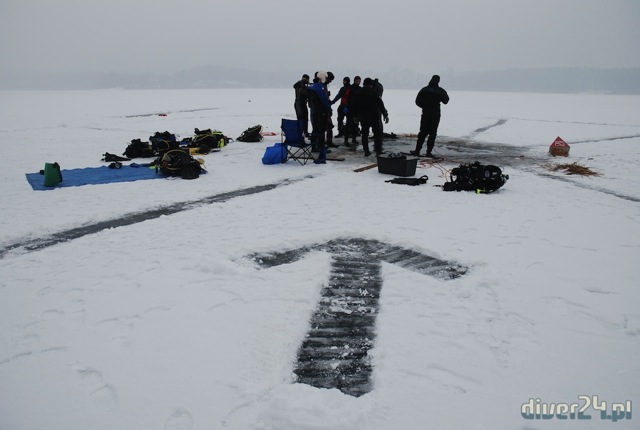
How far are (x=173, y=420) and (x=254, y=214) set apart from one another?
3.40 metres

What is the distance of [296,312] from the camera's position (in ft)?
9.79

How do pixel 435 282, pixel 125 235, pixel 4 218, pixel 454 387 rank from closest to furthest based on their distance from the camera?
Answer: pixel 454 387 → pixel 435 282 → pixel 125 235 → pixel 4 218

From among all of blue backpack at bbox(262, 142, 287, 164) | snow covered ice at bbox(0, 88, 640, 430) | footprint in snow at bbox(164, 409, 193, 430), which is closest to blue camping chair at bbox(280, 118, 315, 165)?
blue backpack at bbox(262, 142, 287, 164)

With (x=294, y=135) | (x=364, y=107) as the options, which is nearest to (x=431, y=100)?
(x=364, y=107)

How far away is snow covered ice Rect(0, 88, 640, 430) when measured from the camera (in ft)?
6.98

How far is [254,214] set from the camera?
5250mm

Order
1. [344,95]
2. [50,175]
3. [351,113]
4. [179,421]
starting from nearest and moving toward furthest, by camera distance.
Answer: [179,421]
[50,175]
[351,113]
[344,95]

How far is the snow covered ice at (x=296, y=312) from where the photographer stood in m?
2.13

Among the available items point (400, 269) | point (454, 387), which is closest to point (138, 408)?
point (454, 387)

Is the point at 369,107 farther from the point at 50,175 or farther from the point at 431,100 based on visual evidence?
the point at 50,175

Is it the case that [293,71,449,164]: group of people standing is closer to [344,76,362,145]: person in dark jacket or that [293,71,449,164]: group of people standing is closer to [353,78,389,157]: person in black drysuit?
[353,78,389,157]: person in black drysuit

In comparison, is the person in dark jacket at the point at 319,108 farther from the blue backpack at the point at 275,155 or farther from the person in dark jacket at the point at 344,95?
the person in dark jacket at the point at 344,95

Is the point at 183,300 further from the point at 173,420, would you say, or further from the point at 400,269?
the point at 400,269

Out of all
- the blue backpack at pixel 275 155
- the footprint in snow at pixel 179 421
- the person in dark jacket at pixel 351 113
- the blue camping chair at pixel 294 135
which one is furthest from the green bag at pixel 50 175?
the person in dark jacket at pixel 351 113
